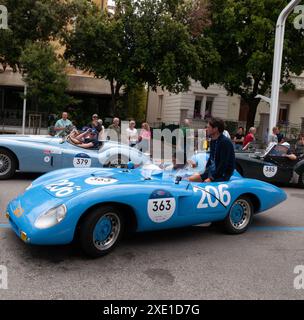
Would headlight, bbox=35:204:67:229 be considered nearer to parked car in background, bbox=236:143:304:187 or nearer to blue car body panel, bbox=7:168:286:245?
blue car body panel, bbox=7:168:286:245

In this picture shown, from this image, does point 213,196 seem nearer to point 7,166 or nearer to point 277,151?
point 7,166

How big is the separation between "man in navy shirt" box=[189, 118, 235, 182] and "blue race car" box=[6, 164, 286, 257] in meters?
0.16

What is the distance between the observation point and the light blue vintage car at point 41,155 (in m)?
8.38

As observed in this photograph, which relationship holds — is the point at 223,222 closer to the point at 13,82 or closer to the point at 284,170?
the point at 284,170

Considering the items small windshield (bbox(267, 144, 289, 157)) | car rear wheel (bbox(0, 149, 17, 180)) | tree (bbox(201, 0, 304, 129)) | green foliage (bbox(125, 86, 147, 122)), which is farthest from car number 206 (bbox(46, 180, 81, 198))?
green foliage (bbox(125, 86, 147, 122))

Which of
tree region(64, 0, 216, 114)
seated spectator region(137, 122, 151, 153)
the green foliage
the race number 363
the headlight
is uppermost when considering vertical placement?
tree region(64, 0, 216, 114)

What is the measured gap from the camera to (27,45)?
1838 cm

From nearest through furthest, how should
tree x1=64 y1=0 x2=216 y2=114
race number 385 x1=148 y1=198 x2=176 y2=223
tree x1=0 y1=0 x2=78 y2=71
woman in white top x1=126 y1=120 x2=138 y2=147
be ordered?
race number 385 x1=148 y1=198 x2=176 y2=223
woman in white top x1=126 y1=120 x2=138 y2=147
tree x1=0 y1=0 x2=78 y2=71
tree x1=64 y1=0 x2=216 y2=114

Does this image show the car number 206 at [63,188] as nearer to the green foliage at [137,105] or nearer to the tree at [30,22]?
the tree at [30,22]

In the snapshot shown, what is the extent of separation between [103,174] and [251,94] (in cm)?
2121

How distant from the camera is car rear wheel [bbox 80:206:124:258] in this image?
13.7 ft

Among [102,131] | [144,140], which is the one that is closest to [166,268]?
[102,131]
